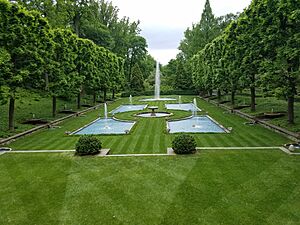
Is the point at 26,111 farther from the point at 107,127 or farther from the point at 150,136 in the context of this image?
the point at 150,136

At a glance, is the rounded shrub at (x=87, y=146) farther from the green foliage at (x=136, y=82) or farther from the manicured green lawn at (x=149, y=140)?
the green foliage at (x=136, y=82)

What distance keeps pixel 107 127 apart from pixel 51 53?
7161 millimetres

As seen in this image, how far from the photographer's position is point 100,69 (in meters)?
38.0

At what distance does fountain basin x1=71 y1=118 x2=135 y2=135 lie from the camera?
62.0 ft

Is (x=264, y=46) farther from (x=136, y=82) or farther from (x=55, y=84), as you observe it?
(x=136, y=82)

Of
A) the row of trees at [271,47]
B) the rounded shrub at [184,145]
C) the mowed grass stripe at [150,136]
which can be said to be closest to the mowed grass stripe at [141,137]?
the mowed grass stripe at [150,136]

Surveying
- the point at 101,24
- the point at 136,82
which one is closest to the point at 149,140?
the point at 101,24

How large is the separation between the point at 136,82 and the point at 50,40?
4098cm

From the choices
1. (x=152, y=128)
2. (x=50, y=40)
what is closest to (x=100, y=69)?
(x=50, y=40)

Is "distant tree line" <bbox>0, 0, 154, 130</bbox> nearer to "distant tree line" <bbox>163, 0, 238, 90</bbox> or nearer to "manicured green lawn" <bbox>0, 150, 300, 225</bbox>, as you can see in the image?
"manicured green lawn" <bbox>0, 150, 300, 225</bbox>

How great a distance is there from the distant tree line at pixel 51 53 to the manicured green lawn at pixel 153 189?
25.2 ft

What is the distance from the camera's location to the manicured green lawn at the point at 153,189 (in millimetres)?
6609

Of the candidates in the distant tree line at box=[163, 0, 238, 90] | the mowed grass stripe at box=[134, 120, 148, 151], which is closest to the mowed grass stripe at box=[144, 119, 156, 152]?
the mowed grass stripe at box=[134, 120, 148, 151]

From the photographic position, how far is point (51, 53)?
822 inches
